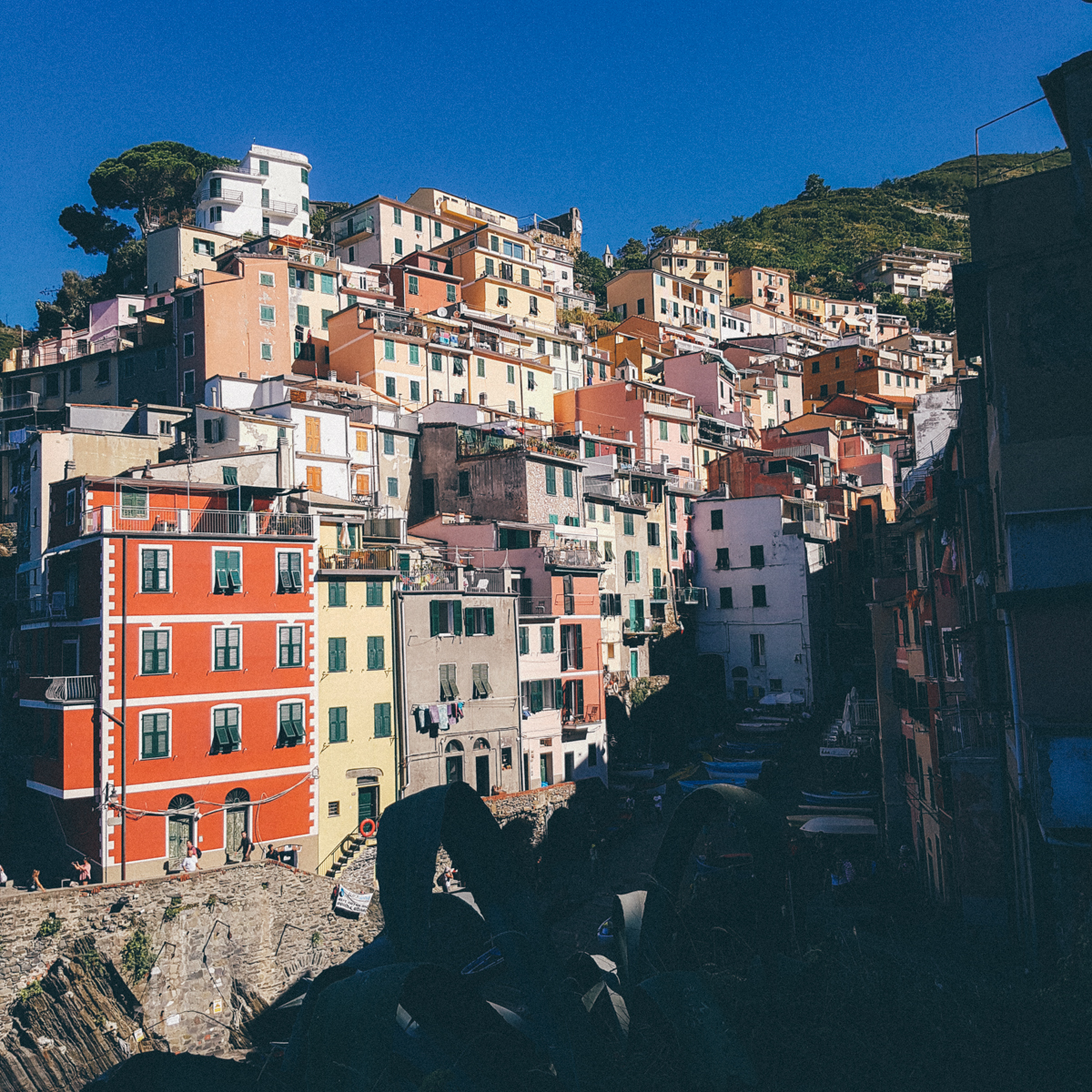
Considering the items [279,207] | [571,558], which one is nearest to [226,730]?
[571,558]

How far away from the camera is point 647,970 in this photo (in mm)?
16328

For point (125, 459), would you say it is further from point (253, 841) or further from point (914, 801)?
point (914, 801)

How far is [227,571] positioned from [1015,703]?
82.9 ft

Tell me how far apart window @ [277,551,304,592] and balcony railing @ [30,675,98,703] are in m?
6.88

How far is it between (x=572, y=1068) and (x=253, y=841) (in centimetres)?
2434

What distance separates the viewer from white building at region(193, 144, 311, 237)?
8475cm

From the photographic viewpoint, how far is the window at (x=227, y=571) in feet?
119

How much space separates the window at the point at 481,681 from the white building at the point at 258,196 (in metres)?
54.3

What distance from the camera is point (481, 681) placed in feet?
142

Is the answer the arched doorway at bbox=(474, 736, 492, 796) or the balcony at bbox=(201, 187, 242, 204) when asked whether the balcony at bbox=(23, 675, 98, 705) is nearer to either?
the arched doorway at bbox=(474, 736, 492, 796)

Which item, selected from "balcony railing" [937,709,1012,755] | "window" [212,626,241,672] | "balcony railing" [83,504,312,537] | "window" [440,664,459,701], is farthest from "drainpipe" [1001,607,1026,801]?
"balcony railing" [83,504,312,537]

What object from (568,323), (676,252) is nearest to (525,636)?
(568,323)

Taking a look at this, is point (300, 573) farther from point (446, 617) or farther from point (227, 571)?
point (446, 617)

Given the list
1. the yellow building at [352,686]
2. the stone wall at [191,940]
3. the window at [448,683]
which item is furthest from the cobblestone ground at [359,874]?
the window at [448,683]
